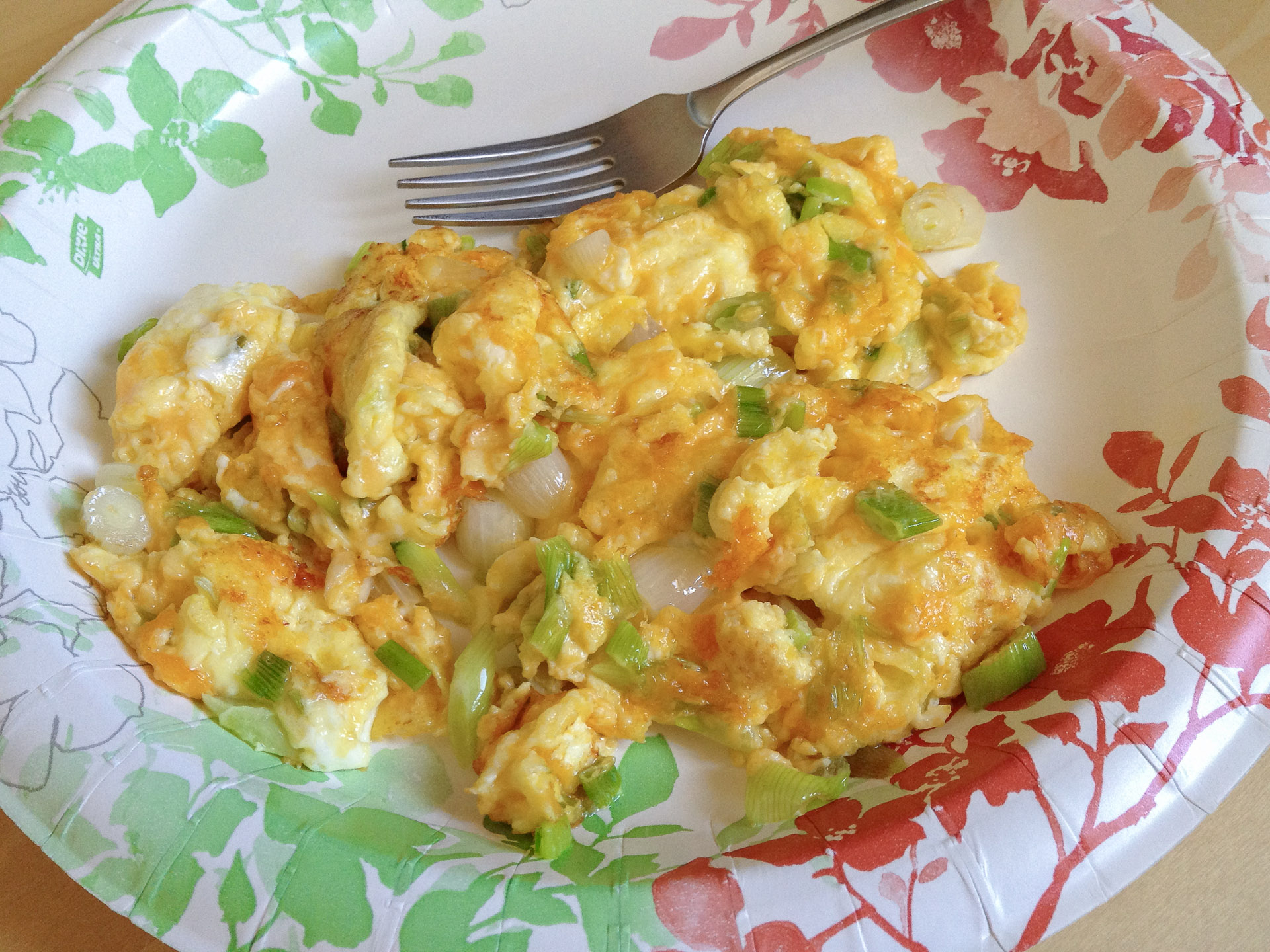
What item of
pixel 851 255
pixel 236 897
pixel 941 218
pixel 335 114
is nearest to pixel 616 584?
pixel 236 897

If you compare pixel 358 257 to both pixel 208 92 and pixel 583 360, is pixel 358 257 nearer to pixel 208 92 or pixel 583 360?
pixel 208 92

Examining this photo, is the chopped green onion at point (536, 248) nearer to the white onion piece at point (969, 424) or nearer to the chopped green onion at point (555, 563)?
the chopped green onion at point (555, 563)

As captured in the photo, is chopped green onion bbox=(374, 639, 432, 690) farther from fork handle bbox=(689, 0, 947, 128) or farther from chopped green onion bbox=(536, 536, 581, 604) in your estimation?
fork handle bbox=(689, 0, 947, 128)

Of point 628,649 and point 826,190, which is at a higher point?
point 826,190

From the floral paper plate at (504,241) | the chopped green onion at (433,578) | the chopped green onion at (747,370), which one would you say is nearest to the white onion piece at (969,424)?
the floral paper plate at (504,241)

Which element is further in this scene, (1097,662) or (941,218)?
(941,218)

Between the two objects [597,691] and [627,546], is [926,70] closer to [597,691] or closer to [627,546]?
[627,546]

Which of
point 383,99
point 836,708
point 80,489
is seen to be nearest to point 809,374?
point 836,708

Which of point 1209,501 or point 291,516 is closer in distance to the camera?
point 1209,501
